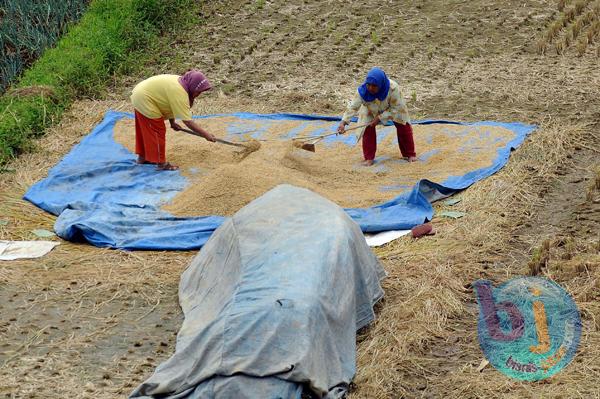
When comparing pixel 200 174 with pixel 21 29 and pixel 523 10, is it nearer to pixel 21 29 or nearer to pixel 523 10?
pixel 21 29

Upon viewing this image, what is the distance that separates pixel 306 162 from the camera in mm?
8594

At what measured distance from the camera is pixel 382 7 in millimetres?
13312

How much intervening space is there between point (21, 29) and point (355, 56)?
161 inches

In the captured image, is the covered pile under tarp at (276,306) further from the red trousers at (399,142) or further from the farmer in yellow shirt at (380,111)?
the red trousers at (399,142)

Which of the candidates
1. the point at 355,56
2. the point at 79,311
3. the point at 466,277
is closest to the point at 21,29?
the point at 355,56

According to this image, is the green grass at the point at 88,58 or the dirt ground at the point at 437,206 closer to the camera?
the dirt ground at the point at 437,206

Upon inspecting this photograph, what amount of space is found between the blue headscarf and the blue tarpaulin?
0.91 m

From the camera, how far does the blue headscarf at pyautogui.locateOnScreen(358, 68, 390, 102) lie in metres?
8.17

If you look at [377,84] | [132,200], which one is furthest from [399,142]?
[132,200]

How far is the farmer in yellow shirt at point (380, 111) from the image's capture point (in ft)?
27.3

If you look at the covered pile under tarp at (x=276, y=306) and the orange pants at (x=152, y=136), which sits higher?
the covered pile under tarp at (x=276, y=306)

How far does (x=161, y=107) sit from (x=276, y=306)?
3949 mm

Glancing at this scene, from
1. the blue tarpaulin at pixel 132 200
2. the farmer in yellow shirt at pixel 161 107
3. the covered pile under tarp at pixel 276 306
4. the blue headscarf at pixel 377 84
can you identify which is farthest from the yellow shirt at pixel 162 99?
the covered pile under tarp at pixel 276 306

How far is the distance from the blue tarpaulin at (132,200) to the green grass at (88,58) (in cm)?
75
